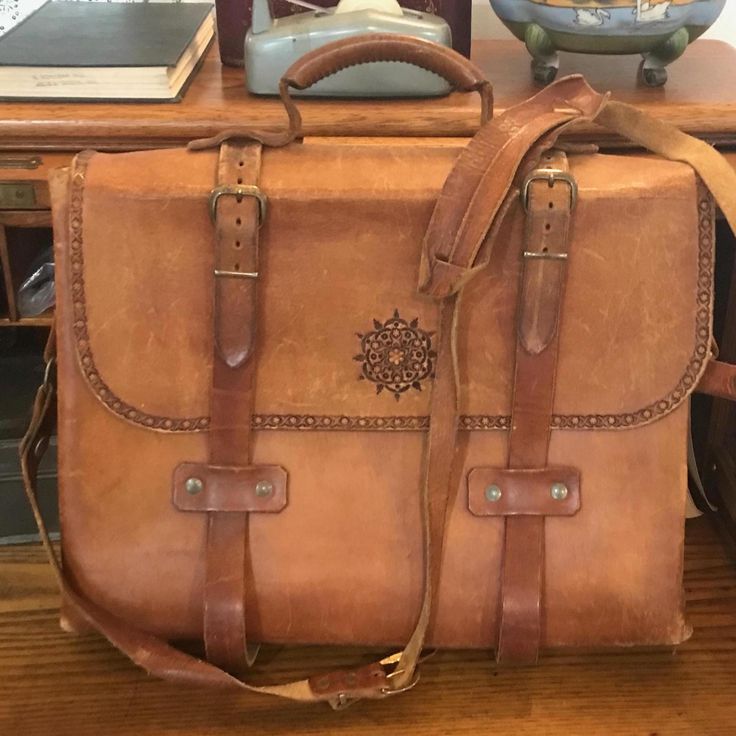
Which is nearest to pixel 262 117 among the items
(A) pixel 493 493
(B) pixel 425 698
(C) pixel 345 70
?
(C) pixel 345 70

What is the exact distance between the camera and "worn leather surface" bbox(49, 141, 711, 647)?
0.61m

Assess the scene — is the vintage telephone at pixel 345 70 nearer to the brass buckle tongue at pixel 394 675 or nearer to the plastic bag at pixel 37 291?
the plastic bag at pixel 37 291

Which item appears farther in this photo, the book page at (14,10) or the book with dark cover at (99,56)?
the book page at (14,10)

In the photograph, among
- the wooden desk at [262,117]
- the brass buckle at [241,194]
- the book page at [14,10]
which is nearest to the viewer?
the brass buckle at [241,194]

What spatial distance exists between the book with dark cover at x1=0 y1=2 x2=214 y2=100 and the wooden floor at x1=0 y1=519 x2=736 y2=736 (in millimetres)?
425

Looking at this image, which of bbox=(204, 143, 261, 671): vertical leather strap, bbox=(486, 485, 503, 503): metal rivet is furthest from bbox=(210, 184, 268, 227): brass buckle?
bbox=(486, 485, 503, 503): metal rivet

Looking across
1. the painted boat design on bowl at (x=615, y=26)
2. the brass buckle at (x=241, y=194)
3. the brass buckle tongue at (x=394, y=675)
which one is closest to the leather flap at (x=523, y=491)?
the brass buckle tongue at (x=394, y=675)

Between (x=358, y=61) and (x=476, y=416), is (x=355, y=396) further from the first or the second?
(x=358, y=61)

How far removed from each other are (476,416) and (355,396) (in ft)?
0.27

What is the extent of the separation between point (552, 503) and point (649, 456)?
8 centimetres

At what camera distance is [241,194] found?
1.94 feet

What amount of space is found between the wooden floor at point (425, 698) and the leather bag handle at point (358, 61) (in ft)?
1.25

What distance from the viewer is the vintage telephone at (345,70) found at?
732 mm

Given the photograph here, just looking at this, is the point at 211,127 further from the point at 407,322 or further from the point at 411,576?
the point at 411,576
